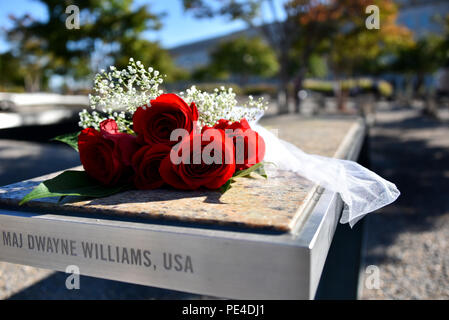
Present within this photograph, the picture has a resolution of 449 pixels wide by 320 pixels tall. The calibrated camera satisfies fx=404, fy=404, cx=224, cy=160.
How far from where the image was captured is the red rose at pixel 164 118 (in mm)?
1356

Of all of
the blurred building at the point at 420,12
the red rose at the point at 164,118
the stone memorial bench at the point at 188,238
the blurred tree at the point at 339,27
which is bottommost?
the stone memorial bench at the point at 188,238

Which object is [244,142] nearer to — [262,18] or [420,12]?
[262,18]

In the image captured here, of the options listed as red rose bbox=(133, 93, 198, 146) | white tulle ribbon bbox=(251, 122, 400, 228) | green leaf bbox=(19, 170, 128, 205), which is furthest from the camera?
white tulle ribbon bbox=(251, 122, 400, 228)

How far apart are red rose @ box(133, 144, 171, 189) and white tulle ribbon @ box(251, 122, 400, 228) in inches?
22.9

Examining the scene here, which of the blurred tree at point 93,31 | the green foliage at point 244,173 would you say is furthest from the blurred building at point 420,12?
the green foliage at point 244,173

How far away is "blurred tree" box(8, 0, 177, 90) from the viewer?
18.1 metres

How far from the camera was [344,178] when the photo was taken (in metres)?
1.62

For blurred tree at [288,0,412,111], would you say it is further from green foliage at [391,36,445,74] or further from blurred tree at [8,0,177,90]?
green foliage at [391,36,445,74]

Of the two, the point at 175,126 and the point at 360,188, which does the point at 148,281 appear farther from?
the point at 360,188

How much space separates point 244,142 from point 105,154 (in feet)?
1.59

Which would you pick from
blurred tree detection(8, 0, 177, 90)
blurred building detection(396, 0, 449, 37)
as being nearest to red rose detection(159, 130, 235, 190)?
blurred tree detection(8, 0, 177, 90)

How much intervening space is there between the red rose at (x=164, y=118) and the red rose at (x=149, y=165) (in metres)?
0.03

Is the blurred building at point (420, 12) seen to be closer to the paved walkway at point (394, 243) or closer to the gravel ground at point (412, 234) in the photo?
the gravel ground at point (412, 234)
